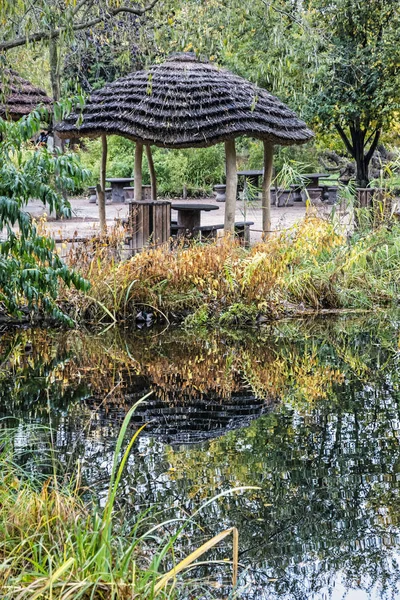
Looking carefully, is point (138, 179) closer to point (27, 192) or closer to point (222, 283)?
point (222, 283)

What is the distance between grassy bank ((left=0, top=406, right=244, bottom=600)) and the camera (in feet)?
10.6

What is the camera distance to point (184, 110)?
12992 millimetres

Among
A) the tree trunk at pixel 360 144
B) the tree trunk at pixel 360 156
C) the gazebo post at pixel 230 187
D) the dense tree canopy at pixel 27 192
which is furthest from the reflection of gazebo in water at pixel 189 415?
the tree trunk at pixel 360 156

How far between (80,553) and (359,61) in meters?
16.2

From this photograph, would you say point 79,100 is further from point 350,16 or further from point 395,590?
point 350,16

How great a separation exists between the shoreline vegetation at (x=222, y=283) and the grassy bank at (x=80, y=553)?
5891 millimetres

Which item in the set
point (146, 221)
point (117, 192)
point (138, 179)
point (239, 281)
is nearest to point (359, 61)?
point (138, 179)

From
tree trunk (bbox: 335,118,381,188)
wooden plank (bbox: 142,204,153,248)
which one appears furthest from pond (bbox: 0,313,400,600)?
tree trunk (bbox: 335,118,381,188)

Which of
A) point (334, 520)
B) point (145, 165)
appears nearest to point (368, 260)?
point (334, 520)

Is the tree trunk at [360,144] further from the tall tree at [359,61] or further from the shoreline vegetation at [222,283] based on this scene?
the shoreline vegetation at [222,283]

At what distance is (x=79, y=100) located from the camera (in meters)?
5.61

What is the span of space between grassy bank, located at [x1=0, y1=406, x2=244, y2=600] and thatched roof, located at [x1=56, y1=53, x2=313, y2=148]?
8.86 m

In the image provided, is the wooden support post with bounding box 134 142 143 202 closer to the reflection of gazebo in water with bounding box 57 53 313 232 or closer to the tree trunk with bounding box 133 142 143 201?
the tree trunk with bounding box 133 142 143 201

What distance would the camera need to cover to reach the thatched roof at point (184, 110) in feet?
42.3
